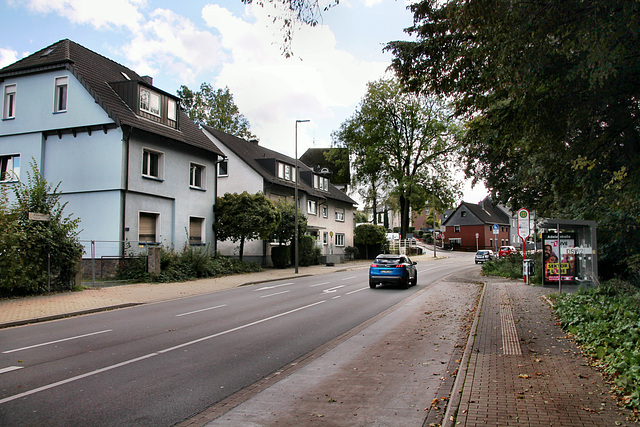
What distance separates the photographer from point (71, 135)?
22.8m

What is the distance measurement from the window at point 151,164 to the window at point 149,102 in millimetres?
2223

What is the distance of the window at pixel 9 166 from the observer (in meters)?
23.5

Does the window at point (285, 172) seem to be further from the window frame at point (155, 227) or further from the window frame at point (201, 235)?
the window frame at point (155, 227)

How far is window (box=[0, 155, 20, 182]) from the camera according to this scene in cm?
2353

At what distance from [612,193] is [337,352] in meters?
9.54

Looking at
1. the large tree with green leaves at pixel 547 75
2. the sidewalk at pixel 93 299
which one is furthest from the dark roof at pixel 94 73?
the large tree with green leaves at pixel 547 75

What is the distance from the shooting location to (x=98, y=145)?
22.1 m

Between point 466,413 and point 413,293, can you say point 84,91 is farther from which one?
point 466,413

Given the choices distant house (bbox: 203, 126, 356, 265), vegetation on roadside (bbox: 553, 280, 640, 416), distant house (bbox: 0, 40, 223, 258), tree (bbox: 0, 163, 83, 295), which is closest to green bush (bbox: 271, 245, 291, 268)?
distant house (bbox: 203, 126, 356, 265)

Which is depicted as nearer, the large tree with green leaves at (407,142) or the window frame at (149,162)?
the window frame at (149,162)

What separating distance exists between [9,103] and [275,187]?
1809cm

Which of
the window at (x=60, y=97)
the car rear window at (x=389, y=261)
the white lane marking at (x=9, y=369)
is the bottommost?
the white lane marking at (x=9, y=369)

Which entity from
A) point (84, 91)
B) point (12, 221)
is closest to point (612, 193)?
point (12, 221)

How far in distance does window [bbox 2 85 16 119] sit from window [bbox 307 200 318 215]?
76.6 feet
